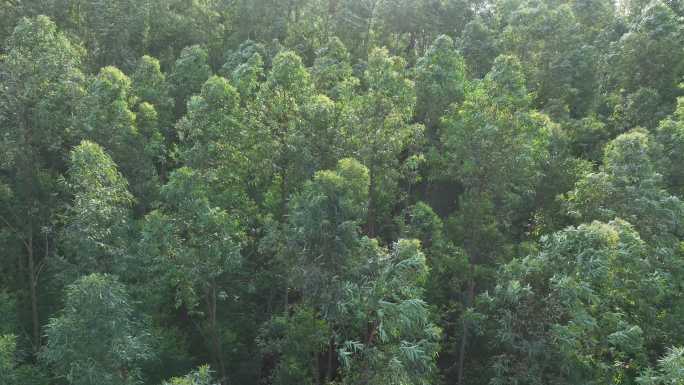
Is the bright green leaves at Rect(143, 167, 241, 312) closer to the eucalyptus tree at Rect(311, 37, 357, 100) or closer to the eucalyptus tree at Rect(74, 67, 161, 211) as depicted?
the eucalyptus tree at Rect(74, 67, 161, 211)

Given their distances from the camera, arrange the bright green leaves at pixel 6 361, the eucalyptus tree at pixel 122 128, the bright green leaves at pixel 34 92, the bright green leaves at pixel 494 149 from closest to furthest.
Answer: the bright green leaves at pixel 6 361, the bright green leaves at pixel 34 92, the bright green leaves at pixel 494 149, the eucalyptus tree at pixel 122 128

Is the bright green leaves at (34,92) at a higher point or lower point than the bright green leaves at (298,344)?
higher

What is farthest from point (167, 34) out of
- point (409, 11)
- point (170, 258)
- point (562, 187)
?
point (562, 187)

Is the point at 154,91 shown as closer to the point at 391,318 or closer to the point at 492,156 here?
the point at 492,156

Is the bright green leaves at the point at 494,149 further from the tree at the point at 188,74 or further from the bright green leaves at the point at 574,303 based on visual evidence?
the tree at the point at 188,74

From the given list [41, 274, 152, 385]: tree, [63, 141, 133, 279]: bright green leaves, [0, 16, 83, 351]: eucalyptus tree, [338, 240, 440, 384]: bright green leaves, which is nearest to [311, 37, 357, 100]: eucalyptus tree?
[0, 16, 83, 351]: eucalyptus tree

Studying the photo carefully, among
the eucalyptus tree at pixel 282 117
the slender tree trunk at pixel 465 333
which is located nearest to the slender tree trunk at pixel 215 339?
the eucalyptus tree at pixel 282 117

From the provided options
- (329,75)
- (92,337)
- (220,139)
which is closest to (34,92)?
(220,139)
